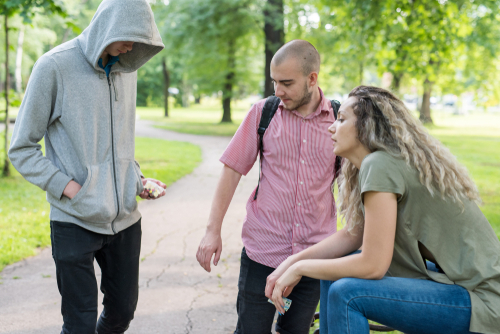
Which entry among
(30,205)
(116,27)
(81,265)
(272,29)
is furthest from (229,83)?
(81,265)

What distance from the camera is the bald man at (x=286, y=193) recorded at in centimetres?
254

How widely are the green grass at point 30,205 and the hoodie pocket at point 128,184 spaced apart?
111 inches

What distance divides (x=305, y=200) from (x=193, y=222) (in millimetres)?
4224

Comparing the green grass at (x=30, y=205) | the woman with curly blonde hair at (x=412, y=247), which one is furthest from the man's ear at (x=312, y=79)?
the green grass at (x=30, y=205)

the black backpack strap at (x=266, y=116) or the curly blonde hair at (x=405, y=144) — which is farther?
the black backpack strap at (x=266, y=116)

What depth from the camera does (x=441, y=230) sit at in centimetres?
195

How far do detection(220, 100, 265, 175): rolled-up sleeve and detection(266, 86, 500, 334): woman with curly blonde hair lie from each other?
0.73 metres

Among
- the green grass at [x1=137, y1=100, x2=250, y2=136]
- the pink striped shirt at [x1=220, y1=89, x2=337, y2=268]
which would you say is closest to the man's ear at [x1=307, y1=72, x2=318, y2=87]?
the pink striped shirt at [x1=220, y1=89, x2=337, y2=268]

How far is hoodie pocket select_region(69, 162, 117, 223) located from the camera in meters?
2.30

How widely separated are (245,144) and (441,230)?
3.75 feet

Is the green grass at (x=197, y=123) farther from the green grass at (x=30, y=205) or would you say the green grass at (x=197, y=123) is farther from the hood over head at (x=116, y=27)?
the hood over head at (x=116, y=27)

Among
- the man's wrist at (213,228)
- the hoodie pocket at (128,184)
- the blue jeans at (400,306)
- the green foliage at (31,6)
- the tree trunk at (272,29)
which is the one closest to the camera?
the blue jeans at (400,306)

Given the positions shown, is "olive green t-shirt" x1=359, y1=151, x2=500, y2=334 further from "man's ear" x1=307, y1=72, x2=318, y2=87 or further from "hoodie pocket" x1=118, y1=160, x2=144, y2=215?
"hoodie pocket" x1=118, y1=160, x2=144, y2=215

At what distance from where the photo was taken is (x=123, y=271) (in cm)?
260
